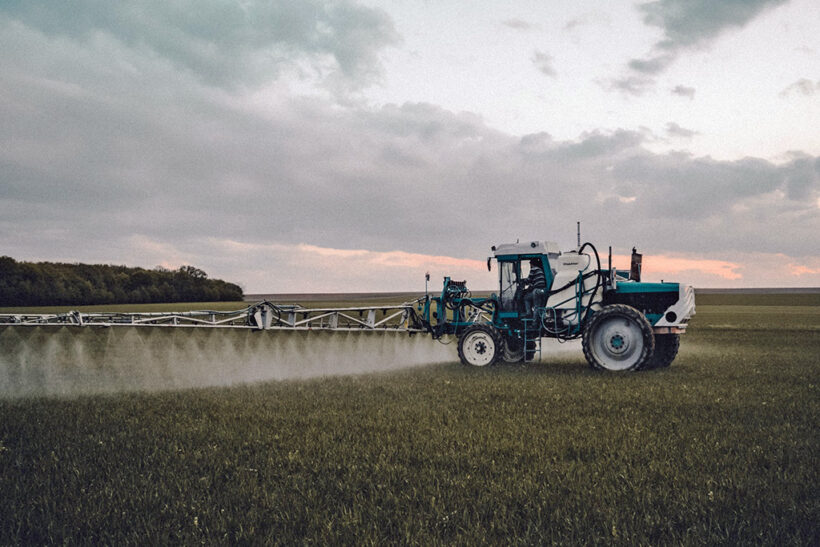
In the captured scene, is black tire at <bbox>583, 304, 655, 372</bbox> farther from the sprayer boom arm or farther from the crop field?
the sprayer boom arm

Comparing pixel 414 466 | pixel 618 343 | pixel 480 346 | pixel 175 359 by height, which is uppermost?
pixel 618 343

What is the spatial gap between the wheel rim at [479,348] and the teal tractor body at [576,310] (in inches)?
1.0

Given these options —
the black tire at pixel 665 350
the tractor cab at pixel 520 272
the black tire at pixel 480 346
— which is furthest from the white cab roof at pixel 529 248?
the black tire at pixel 665 350

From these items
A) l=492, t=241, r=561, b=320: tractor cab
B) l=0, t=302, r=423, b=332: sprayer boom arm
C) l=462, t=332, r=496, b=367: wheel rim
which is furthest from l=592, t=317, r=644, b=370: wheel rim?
l=0, t=302, r=423, b=332: sprayer boom arm

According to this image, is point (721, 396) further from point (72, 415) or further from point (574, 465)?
point (72, 415)

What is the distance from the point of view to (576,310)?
15500 millimetres

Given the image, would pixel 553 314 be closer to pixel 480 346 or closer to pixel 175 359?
pixel 480 346

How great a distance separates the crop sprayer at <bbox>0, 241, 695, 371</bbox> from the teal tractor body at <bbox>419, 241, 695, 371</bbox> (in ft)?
0.08

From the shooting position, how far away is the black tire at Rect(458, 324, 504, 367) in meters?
16.1

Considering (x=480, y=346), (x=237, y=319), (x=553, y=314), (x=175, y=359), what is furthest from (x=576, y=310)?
(x=175, y=359)

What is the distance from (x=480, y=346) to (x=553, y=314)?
2.10 m

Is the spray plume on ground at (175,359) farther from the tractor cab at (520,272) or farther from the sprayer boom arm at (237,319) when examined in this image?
the tractor cab at (520,272)

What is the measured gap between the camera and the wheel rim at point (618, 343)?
47.8ft

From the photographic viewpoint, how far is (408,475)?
6.14 m
